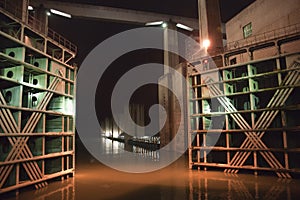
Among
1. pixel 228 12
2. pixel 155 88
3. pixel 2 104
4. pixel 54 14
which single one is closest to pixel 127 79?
pixel 155 88

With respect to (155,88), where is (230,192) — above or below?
below

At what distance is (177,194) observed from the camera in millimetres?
8742

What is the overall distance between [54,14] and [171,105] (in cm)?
1563

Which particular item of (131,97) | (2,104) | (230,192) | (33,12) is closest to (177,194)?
(230,192)

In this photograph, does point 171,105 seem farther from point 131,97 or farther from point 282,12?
point 131,97

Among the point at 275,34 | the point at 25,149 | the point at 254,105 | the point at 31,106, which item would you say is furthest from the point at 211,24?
the point at 25,149

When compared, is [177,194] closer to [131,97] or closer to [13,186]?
[13,186]

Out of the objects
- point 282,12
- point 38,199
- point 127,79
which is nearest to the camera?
point 38,199

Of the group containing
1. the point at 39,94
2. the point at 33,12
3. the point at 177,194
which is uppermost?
the point at 33,12

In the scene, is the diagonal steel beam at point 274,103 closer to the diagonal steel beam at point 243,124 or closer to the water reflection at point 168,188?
the diagonal steel beam at point 243,124

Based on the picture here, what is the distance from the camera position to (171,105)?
25375mm

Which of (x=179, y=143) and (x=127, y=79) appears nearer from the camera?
(x=179, y=143)

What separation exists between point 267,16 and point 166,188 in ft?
52.6

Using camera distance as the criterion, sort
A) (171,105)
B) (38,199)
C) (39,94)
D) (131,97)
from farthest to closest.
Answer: (131,97), (171,105), (39,94), (38,199)
